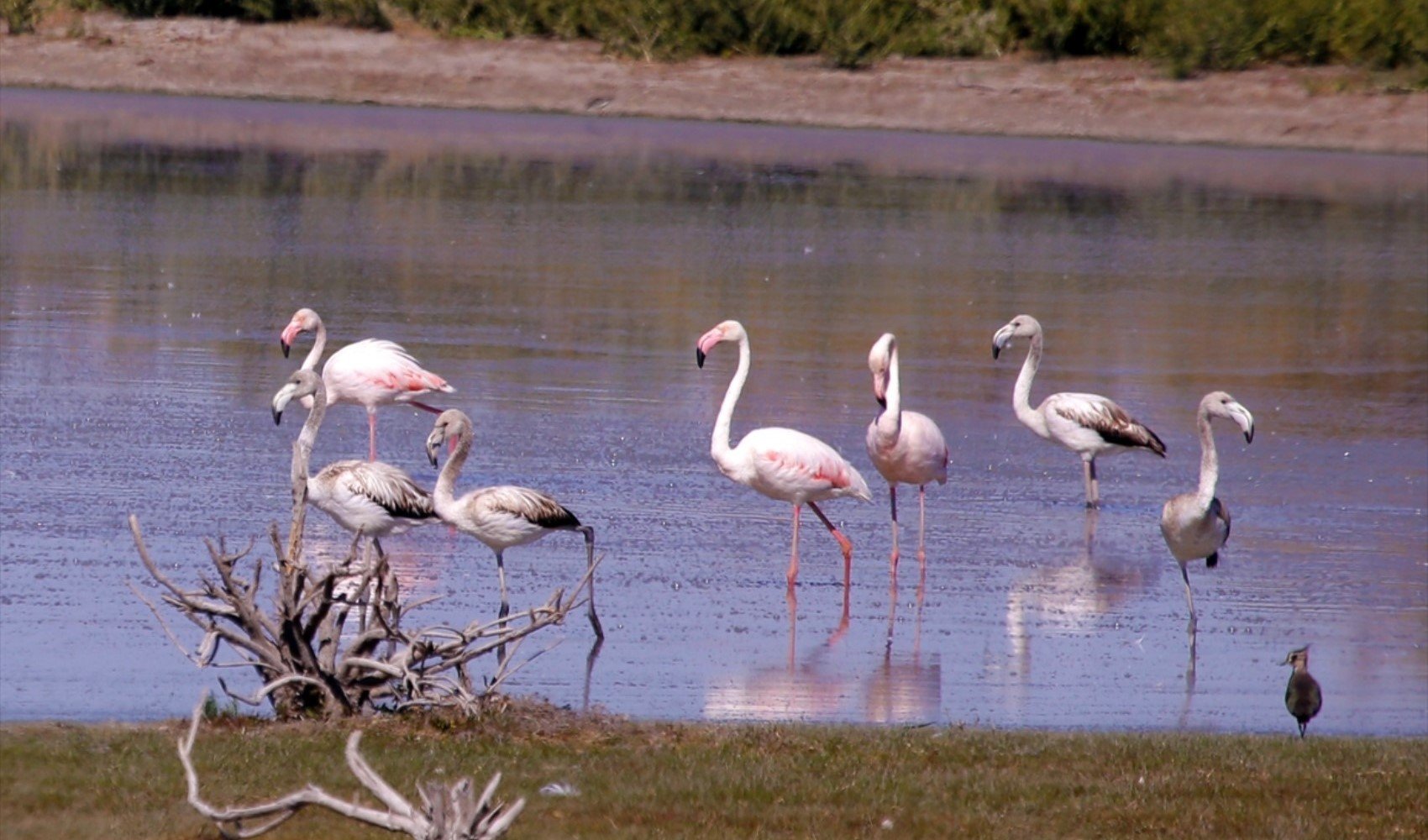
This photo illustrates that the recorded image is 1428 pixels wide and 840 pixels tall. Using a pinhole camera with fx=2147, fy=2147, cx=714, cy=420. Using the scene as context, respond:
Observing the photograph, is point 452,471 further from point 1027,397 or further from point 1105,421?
point 1027,397

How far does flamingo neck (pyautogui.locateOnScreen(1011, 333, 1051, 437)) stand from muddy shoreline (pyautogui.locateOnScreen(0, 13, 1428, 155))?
22847 mm

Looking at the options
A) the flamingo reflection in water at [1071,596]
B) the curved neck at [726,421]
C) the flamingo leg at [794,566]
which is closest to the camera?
the flamingo reflection in water at [1071,596]

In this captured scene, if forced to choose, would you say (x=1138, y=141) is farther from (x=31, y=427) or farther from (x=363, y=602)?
(x=363, y=602)

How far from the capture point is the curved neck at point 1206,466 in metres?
10.7

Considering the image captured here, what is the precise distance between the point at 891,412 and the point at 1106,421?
6.33 ft

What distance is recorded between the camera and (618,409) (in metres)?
14.9

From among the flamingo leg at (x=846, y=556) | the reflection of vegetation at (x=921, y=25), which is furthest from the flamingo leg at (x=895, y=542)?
the reflection of vegetation at (x=921, y=25)

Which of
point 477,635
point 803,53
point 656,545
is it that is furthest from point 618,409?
point 803,53

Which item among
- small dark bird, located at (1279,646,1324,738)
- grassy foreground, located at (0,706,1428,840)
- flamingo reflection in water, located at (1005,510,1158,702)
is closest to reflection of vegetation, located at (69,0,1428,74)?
flamingo reflection in water, located at (1005,510,1158,702)

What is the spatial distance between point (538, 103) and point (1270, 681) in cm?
2922

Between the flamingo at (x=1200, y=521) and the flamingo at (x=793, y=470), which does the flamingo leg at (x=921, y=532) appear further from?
the flamingo at (x=1200, y=521)

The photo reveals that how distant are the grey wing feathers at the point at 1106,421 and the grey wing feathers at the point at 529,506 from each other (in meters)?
4.46

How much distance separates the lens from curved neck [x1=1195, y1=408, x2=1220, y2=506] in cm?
1073

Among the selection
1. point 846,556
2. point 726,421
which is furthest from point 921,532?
point 726,421
